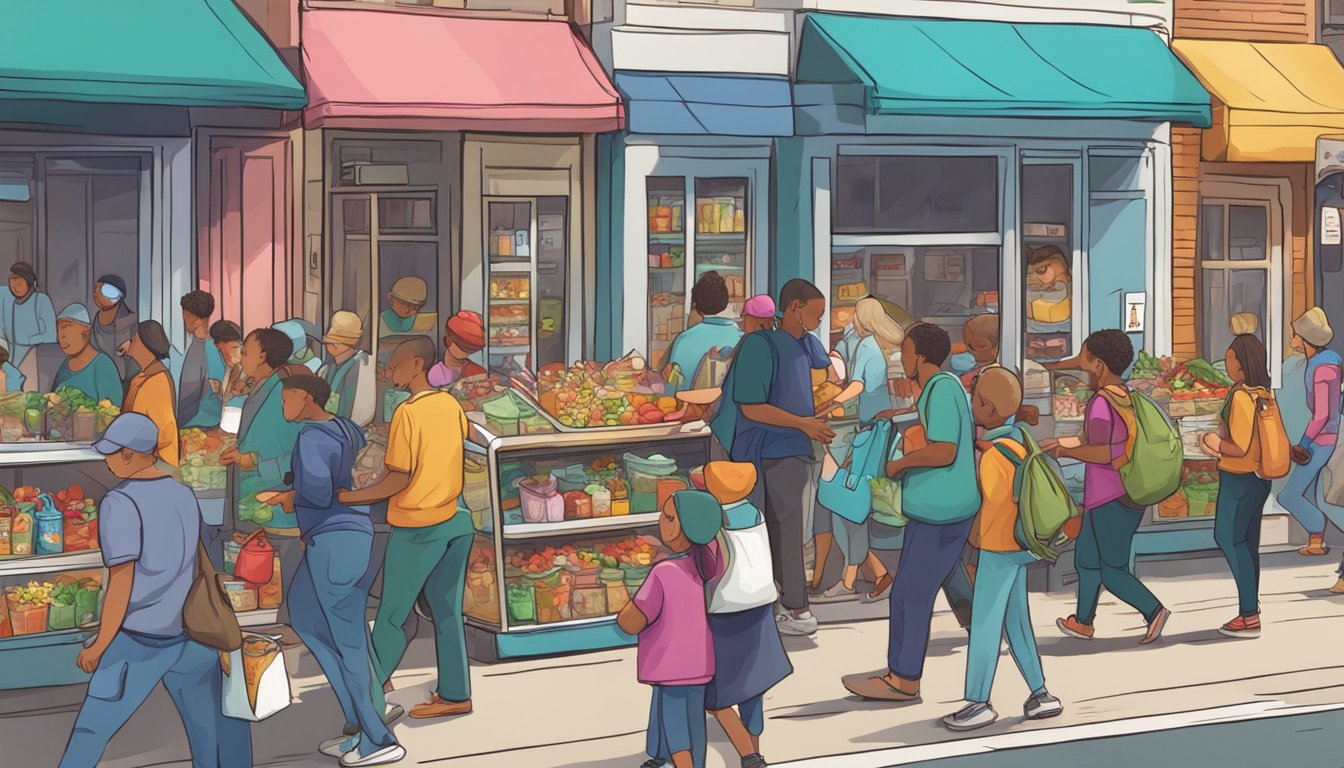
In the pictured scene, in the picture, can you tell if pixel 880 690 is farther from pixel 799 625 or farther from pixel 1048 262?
pixel 1048 262

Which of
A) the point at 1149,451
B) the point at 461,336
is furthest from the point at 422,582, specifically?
the point at 1149,451

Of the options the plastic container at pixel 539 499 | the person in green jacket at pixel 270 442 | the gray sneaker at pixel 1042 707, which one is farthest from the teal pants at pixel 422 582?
the gray sneaker at pixel 1042 707

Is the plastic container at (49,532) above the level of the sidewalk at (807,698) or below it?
above

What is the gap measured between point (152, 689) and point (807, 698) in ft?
13.4

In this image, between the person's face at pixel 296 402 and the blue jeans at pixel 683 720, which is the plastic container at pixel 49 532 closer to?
the person's face at pixel 296 402

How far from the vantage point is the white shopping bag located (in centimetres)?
689

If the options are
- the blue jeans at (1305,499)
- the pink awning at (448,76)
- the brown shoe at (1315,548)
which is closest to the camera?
the pink awning at (448,76)

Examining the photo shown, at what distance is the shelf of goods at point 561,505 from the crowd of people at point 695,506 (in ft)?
1.34

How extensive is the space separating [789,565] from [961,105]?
194 inches

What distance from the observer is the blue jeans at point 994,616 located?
342 inches

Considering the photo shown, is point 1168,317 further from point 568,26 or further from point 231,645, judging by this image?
point 231,645

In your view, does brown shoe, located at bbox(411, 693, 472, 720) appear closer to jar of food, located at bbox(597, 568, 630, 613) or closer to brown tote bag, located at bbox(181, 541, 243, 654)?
jar of food, located at bbox(597, 568, 630, 613)

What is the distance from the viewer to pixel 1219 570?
1381 cm

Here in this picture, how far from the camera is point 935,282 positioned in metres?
15.2
